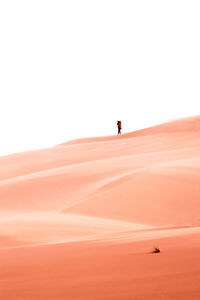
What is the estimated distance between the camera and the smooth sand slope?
2.93 m

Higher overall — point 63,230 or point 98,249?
point 98,249

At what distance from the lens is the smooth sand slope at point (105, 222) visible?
2.93 meters

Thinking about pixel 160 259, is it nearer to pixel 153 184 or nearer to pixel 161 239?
pixel 161 239

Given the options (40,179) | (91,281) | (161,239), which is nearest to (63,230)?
(161,239)

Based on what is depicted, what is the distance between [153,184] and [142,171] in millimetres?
1049

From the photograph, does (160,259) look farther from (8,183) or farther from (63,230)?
(8,183)

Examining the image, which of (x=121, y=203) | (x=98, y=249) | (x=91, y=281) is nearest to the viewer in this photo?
(x=91, y=281)

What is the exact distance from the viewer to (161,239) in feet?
13.9

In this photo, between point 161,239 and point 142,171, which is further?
point 142,171

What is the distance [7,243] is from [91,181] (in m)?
6.74

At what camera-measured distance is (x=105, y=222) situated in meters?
8.14

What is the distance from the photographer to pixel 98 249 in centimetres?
399

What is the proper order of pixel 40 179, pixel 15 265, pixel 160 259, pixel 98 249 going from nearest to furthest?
pixel 160 259 → pixel 15 265 → pixel 98 249 → pixel 40 179

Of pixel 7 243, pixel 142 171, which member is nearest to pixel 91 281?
pixel 7 243
